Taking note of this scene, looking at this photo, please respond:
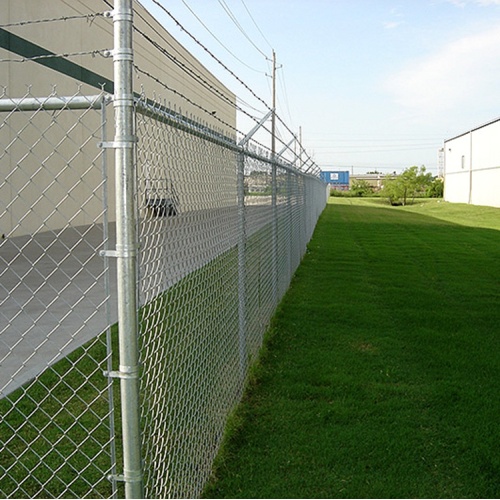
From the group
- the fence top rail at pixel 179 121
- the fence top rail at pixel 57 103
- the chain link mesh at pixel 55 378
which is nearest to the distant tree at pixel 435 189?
the chain link mesh at pixel 55 378

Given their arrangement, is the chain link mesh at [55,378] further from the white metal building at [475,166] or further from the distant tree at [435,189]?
the distant tree at [435,189]

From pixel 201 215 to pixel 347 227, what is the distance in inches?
837

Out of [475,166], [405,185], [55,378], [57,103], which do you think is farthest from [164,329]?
[405,185]

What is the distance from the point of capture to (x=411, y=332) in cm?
728

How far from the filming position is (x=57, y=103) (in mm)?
2363

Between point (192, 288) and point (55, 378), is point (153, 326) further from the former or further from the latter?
point (55, 378)

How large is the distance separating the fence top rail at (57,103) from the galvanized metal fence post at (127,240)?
12cm

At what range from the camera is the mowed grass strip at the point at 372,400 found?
3.71m

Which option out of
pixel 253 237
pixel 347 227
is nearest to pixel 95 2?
pixel 347 227

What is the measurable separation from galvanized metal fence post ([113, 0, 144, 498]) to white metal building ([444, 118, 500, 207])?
43.0m

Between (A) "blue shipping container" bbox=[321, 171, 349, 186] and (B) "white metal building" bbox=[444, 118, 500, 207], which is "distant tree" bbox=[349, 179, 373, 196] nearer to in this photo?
(A) "blue shipping container" bbox=[321, 171, 349, 186]

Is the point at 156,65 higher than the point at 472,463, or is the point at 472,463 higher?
the point at 156,65

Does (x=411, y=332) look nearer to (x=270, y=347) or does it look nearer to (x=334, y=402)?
(x=270, y=347)

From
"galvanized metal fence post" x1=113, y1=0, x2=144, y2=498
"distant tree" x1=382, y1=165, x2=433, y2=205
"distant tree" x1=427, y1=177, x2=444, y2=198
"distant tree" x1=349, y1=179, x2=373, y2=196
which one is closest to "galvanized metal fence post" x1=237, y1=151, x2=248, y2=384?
"galvanized metal fence post" x1=113, y1=0, x2=144, y2=498
